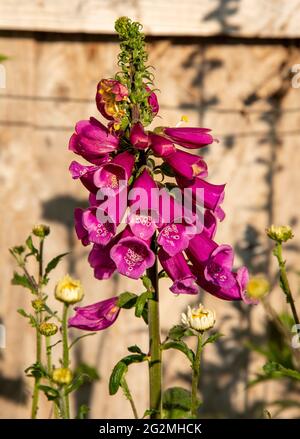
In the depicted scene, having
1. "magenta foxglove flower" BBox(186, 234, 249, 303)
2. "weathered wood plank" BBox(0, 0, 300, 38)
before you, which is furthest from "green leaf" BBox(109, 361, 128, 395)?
"weathered wood plank" BBox(0, 0, 300, 38)

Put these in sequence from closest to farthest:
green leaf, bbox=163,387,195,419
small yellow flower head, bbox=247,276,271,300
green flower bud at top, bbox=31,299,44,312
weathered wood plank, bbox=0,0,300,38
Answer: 1. small yellow flower head, bbox=247,276,271,300
2. green flower bud at top, bbox=31,299,44,312
3. green leaf, bbox=163,387,195,419
4. weathered wood plank, bbox=0,0,300,38

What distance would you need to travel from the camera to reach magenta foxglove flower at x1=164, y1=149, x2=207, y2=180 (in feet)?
6.05

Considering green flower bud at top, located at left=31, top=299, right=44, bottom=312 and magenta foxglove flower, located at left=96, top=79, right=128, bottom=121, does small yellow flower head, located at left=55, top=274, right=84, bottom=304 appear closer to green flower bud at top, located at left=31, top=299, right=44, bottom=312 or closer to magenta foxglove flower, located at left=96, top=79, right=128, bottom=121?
green flower bud at top, located at left=31, top=299, right=44, bottom=312

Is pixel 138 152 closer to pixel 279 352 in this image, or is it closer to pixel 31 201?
pixel 31 201

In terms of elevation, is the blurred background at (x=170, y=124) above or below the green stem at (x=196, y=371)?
above

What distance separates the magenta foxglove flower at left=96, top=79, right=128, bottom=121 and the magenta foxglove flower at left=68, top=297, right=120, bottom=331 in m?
0.47

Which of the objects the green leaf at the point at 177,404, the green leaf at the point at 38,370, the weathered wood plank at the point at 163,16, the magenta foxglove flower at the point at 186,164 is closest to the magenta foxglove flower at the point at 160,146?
the magenta foxglove flower at the point at 186,164

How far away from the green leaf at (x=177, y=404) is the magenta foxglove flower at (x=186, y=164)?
688mm

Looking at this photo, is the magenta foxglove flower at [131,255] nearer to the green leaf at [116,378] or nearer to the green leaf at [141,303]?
the green leaf at [141,303]

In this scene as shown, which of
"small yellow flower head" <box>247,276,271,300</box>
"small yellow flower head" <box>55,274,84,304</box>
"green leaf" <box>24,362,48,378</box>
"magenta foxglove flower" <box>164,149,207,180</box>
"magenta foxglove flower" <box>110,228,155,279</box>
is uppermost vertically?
"magenta foxglove flower" <box>164,149,207,180</box>

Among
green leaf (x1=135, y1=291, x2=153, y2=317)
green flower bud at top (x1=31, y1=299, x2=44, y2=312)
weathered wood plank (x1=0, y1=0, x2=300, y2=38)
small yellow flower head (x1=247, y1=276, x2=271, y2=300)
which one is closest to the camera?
small yellow flower head (x1=247, y1=276, x2=271, y2=300)

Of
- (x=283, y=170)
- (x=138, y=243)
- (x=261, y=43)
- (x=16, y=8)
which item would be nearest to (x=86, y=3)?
(x=16, y=8)

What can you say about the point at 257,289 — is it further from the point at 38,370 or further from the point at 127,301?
the point at 38,370

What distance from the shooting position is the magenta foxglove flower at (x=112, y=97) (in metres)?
1.84
